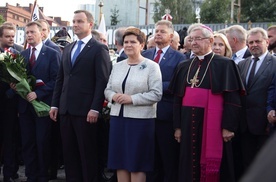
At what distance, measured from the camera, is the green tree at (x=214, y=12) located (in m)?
48.8

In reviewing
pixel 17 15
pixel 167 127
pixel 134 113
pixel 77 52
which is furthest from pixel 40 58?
pixel 17 15

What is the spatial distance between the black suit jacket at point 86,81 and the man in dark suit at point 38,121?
2.09ft

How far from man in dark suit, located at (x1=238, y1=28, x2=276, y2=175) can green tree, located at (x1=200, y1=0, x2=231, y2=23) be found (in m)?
43.8

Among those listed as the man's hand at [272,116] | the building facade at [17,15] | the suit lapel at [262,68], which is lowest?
the man's hand at [272,116]

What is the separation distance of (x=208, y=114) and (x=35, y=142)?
2714 mm

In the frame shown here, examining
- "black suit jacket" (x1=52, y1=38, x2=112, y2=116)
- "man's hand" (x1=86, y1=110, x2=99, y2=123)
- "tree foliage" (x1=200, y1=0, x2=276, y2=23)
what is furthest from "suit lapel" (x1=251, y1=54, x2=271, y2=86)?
"tree foliage" (x1=200, y1=0, x2=276, y2=23)

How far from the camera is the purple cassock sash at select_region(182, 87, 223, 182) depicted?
4867 millimetres

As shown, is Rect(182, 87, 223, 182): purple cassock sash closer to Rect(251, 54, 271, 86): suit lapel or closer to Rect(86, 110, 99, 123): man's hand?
Rect(251, 54, 271, 86): suit lapel

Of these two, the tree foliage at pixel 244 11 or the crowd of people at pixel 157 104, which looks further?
the tree foliage at pixel 244 11

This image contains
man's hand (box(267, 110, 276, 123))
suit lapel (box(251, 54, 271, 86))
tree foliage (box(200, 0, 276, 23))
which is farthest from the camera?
tree foliage (box(200, 0, 276, 23))

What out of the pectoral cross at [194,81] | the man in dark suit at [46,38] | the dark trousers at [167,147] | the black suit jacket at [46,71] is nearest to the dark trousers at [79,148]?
the black suit jacket at [46,71]

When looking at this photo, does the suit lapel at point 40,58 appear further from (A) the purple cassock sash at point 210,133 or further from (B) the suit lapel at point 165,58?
(A) the purple cassock sash at point 210,133

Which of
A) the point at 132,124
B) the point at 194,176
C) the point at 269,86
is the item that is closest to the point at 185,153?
the point at 194,176

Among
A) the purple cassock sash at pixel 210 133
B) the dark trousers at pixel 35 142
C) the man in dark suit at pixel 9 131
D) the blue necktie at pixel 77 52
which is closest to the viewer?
the purple cassock sash at pixel 210 133
